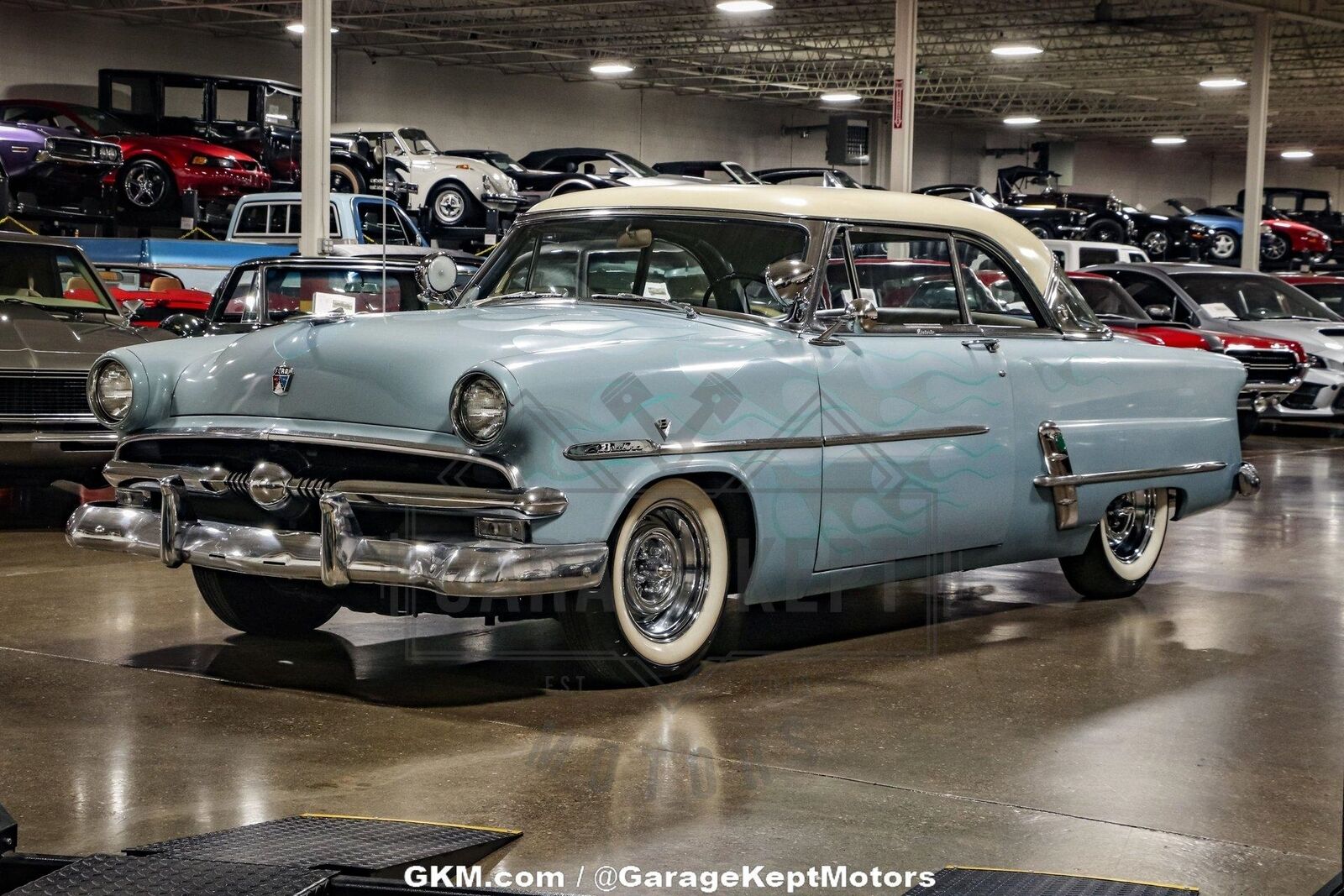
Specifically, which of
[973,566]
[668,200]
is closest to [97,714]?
[668,200]

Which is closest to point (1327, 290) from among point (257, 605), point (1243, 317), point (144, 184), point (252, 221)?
point (1243, 317)

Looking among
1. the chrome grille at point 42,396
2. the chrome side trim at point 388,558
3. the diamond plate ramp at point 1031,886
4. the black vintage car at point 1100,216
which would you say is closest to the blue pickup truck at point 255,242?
the chrome grille at point 42,396

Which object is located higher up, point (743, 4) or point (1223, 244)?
point (743, 4)

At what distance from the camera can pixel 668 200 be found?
588 centimetres

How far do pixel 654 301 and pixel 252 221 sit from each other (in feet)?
44.2

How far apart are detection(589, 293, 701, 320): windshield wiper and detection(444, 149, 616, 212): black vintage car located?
15664 mm

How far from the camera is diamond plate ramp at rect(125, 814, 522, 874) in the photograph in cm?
320

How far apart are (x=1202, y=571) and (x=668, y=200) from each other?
Answer: 345 centimetres

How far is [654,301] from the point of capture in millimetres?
5625

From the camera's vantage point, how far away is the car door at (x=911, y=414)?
5473 mm

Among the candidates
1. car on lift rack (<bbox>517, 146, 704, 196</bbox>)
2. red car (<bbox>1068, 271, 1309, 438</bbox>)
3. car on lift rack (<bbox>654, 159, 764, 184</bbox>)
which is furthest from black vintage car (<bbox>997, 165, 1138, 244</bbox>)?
red car (<bbox>1068, 271, 1309, 438</bbox>)

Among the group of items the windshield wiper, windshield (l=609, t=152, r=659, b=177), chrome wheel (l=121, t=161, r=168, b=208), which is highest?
windshield (l=609, t=152, r=659, b=177)

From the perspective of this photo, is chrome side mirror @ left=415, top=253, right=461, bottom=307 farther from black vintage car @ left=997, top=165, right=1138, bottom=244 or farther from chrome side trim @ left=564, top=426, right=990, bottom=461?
black vintage car @ left=997, top=165, right=1138, bottom=244

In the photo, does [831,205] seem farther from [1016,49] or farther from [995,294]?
[1016,49]
